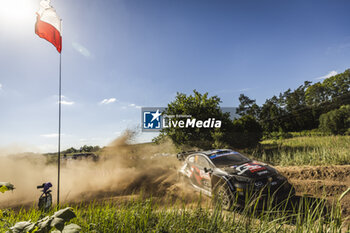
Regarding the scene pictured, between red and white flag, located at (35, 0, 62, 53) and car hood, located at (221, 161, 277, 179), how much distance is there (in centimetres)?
708

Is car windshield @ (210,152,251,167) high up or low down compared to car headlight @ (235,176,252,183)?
up

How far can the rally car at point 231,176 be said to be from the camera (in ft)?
15.5

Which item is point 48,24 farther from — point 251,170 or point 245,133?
point 245,133

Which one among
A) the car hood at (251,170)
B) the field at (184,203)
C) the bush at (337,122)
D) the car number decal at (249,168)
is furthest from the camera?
the bush at (337,122)

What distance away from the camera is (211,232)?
2.30 m

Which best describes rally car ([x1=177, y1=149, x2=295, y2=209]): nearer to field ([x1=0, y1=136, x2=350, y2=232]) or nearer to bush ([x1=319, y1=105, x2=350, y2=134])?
field ([x1=0, y1=136, x2=350, y2=232])

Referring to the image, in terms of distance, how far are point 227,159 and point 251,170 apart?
109 cm

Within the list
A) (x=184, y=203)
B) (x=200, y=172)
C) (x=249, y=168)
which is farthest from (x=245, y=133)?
(x=184, y=203)

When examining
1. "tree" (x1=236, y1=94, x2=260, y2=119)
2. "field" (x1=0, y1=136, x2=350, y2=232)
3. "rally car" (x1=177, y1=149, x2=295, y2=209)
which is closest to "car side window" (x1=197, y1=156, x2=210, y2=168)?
"rally car" (x1=177, y1=149, x2=295, y2=209)

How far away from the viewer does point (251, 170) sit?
5.10 meters

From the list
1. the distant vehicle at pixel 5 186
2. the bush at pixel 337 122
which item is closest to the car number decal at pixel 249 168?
the distant vehicle at pixel 5 186

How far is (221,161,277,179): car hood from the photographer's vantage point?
4.91 meters

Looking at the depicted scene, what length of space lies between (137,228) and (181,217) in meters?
0.67

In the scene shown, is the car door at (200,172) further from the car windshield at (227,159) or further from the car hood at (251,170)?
the car hood at (251,170)
